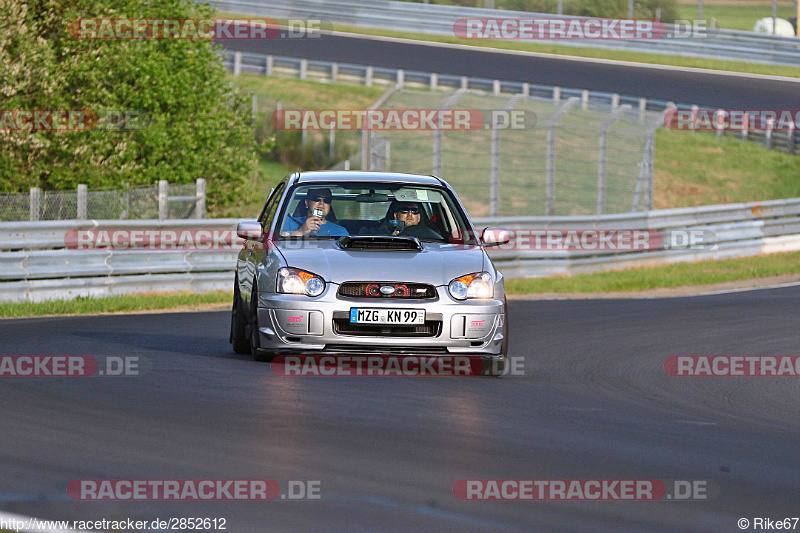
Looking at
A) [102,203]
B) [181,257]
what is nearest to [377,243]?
[181,257]

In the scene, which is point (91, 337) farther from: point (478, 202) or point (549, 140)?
point (478, 202)

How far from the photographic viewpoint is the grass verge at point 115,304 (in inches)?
665

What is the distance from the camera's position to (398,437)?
7.82 metres

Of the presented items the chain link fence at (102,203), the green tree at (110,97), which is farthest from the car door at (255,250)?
the green tree at (110,97)

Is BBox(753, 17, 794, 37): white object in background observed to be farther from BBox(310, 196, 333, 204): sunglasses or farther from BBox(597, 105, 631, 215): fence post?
BBox(310, 196, 333, 204): sunglasses

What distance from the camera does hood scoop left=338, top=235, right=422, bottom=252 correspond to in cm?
1087

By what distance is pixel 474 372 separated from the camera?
1127cm

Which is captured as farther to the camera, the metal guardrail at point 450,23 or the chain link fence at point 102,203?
the metal guardrail at point 450,23

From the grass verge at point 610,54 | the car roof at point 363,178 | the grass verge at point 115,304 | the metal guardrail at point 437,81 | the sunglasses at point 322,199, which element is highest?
the car roof at point 363,178

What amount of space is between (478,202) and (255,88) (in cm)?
1176

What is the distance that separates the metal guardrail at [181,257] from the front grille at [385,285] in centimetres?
817

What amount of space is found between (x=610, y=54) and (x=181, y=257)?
1131 inches

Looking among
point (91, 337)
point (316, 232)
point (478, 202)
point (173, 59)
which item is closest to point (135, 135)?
point (173, 59)

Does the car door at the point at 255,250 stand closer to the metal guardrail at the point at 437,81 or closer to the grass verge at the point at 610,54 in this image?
the metal guardrail at the point at 437,81
